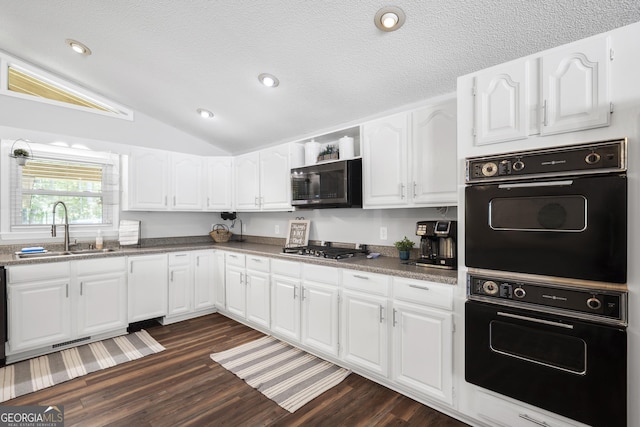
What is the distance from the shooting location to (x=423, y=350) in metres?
2.11

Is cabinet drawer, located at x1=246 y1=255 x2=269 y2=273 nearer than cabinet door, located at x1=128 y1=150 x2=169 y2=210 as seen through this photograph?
Yes

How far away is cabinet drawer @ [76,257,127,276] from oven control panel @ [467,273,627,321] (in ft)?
11.3

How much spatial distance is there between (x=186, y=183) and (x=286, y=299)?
221 centimetres

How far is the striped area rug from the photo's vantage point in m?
2.44

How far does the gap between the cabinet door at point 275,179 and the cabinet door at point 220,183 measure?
0.70m

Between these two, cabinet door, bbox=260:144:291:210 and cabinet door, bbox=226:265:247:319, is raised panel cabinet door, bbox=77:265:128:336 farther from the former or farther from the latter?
cabinet door, bbox=260:144:291:210

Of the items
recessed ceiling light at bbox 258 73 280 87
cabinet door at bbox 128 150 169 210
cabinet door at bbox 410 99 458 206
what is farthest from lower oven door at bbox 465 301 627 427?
cabinet door at bbox 128 150 169 210

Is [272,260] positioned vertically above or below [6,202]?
below

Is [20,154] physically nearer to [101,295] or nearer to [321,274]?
[101,295]

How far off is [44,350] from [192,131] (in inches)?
119

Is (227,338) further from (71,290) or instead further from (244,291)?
(71,290)

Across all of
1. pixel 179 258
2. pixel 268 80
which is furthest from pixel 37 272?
pixel 268 80

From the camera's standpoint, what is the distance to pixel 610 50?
1467mm

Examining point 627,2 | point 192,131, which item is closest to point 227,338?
point 192,131
